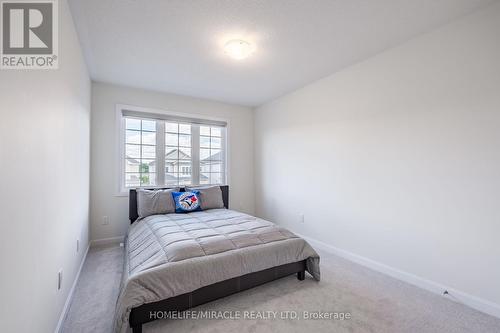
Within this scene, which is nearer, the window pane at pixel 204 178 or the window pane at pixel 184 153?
the window pane at pixel 184 153

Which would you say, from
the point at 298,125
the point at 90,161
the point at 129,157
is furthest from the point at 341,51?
the point at 90,161

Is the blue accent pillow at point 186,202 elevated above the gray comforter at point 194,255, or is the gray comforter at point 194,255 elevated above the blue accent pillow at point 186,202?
the blue accent pillow at point 186,202

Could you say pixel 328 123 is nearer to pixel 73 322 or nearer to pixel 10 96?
pixel 10 96

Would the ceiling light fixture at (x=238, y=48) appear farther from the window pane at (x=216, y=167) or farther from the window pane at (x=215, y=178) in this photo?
the window pane at (x=215, y=178)

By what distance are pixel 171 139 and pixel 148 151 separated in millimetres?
438

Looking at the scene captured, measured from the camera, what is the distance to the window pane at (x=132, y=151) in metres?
3.65

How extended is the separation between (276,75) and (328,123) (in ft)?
3.28

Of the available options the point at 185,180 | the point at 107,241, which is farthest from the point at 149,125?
the point at 107,241

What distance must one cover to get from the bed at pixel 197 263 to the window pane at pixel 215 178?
66.3 inches

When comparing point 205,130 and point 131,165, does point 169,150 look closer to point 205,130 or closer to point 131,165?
point 131,165

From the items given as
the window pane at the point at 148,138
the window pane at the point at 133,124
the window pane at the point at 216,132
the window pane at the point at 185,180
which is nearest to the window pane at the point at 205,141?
the window pane at the point at 216,132

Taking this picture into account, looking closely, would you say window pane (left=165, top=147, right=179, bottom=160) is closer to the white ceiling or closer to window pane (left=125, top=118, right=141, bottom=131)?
window pane (left=125, top=118, right=141, bottom=131)

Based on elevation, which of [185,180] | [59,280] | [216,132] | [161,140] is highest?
[216,132]

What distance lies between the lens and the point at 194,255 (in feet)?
6.21
